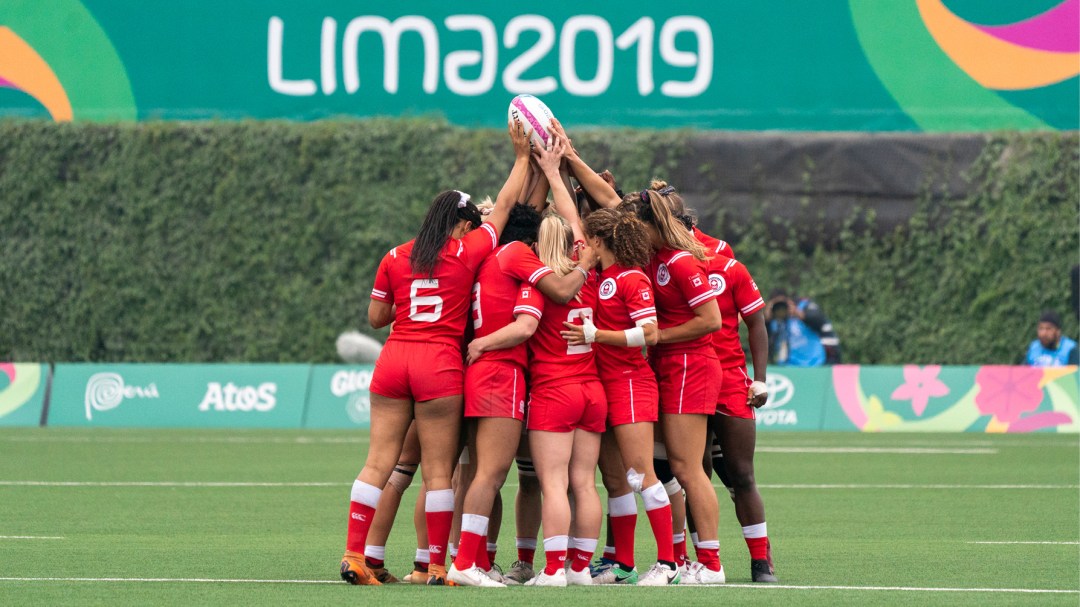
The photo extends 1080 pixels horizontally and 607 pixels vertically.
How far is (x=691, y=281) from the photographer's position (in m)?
7.80

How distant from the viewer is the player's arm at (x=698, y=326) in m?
7.77

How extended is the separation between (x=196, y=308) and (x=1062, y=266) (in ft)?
45.2

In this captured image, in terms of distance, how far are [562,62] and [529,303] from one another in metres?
17.0

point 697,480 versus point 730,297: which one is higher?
→ point 730,297

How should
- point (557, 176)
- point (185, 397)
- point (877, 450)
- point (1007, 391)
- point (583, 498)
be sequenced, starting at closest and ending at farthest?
point (583, 498), point (557, 176), point (877, 450), point (1007, 391), point (185, 397)

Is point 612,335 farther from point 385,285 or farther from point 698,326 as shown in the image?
point 385,285

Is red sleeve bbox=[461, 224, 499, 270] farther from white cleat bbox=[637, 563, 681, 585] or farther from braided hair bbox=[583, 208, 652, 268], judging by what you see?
white cleat bbox=[637, 563, 681, 585]

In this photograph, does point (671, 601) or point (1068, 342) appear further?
point (1068, 342)

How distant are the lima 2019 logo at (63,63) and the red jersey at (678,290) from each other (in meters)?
18.5

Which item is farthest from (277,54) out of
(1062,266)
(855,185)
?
(1062,266)

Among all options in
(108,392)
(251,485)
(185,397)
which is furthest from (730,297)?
(108,392)

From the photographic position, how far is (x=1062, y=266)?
74.2ft

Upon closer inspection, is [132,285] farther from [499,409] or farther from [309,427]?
[499,409]

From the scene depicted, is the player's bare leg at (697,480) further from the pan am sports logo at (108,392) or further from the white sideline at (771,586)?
the pan am sports logo at (108,392)
